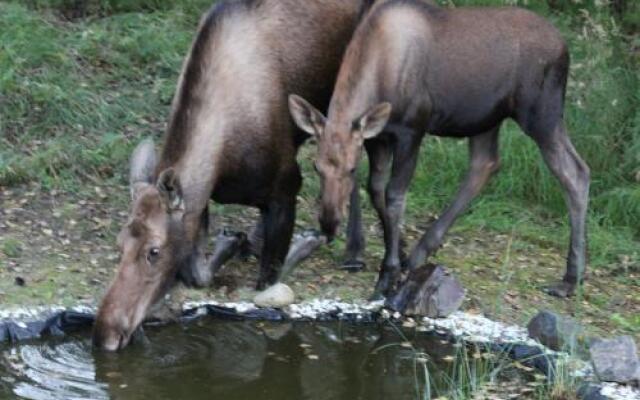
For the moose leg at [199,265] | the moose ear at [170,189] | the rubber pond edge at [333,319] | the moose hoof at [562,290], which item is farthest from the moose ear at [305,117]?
the moose hoof at [562,290]

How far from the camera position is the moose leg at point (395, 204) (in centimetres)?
819

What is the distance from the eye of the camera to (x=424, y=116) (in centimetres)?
823

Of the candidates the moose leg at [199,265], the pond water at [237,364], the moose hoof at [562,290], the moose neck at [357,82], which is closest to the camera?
the pond water at [237,364]

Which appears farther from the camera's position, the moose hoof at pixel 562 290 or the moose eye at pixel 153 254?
the moose hoof at pixel 562 290

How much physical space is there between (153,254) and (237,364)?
761 mm

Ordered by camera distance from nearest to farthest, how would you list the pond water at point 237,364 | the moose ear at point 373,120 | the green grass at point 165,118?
1. the pond water at point 237,364
2. the moose ear at point 373,120
3. the green grass at point 165,118

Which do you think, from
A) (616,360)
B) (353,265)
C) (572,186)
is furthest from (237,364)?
(572,186)

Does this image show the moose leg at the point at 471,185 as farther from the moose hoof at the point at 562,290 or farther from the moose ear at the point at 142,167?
the moose ear at the point at 142,167

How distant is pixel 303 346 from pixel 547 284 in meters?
2.00

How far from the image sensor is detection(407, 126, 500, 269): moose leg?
28.8 ft

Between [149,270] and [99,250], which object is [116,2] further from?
[149,270]

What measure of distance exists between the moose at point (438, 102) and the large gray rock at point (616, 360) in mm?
1538

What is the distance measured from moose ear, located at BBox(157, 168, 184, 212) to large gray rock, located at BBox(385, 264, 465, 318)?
1559 millimetres

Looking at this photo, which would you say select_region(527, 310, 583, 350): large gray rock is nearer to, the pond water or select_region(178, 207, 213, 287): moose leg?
the pond water
